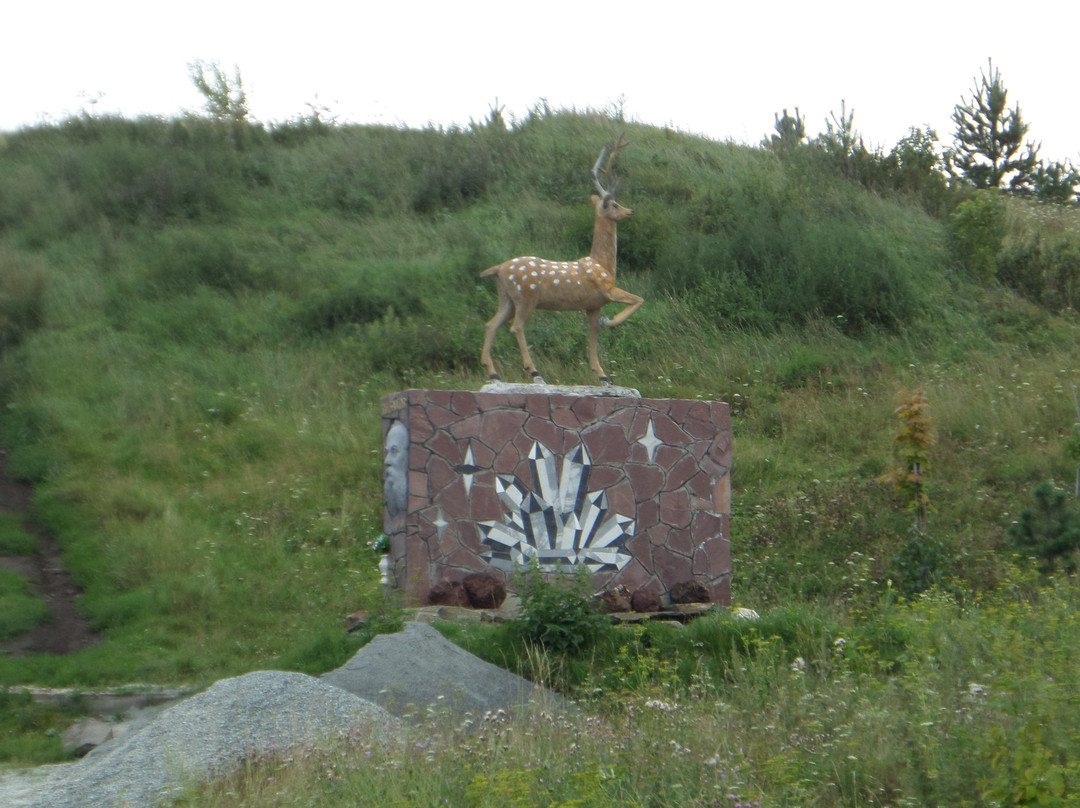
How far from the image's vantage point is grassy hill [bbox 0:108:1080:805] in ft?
22.6

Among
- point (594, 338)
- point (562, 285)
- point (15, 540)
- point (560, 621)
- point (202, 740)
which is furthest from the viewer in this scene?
point (15, 540)

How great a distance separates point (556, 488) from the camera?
31.4 feet

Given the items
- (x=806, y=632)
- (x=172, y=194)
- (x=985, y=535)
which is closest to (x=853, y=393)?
(x=985, y=535)

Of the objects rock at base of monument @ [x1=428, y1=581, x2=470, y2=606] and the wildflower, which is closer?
the wildflower

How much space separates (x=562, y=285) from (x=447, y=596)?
9.36ft

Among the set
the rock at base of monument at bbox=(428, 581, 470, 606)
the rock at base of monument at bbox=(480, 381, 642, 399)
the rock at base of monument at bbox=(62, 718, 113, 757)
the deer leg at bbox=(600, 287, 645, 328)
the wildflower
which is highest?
the deer leg at bbox=(600, 287, 645, 328)

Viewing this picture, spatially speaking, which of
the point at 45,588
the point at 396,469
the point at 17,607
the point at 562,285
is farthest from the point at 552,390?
the point at 45,588

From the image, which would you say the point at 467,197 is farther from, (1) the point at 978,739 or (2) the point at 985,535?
(1) the point at 978,739

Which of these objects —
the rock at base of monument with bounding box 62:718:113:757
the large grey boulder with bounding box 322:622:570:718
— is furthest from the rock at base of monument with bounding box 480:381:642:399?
the rock at base of monument with bounding box 62:718:113:757

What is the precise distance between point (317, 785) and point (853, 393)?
1123cm

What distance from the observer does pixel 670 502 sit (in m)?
9.91

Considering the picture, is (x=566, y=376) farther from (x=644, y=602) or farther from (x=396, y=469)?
(x=644, y=602)

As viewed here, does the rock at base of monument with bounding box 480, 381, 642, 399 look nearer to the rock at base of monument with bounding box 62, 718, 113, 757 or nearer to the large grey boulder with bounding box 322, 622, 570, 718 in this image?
the large grey boulder with bounding box 322, 622, 570, 718

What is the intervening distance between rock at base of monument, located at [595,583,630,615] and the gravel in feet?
10.0
